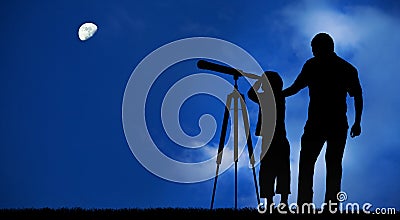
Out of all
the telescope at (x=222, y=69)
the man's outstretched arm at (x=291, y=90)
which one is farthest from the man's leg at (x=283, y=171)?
the telescope at (x=222, y=69)

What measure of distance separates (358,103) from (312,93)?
2.42 feet

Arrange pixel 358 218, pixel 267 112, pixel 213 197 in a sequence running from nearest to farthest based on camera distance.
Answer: pixel 358 218
pixel 267 112
pixel 213 197

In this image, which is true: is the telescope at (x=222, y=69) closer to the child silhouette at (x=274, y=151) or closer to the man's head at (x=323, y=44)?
the child silhouette at (x=274, y=151)

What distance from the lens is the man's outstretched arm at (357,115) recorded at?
771 cm

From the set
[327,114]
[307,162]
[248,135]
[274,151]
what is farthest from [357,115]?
[248,135]

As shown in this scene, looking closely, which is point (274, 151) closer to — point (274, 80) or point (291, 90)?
point (291, 90)

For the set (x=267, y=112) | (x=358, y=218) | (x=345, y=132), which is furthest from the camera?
(x=267, y=112)

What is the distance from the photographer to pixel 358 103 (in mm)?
7789

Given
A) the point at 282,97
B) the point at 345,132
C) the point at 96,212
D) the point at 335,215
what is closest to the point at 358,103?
the point at 345,132

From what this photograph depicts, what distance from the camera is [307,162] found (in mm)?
7684

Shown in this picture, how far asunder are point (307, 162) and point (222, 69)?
208 cm

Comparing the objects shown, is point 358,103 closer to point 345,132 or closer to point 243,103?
point 345,132

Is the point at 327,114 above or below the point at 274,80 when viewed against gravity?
below

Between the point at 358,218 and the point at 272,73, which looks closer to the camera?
the point at 358,218
